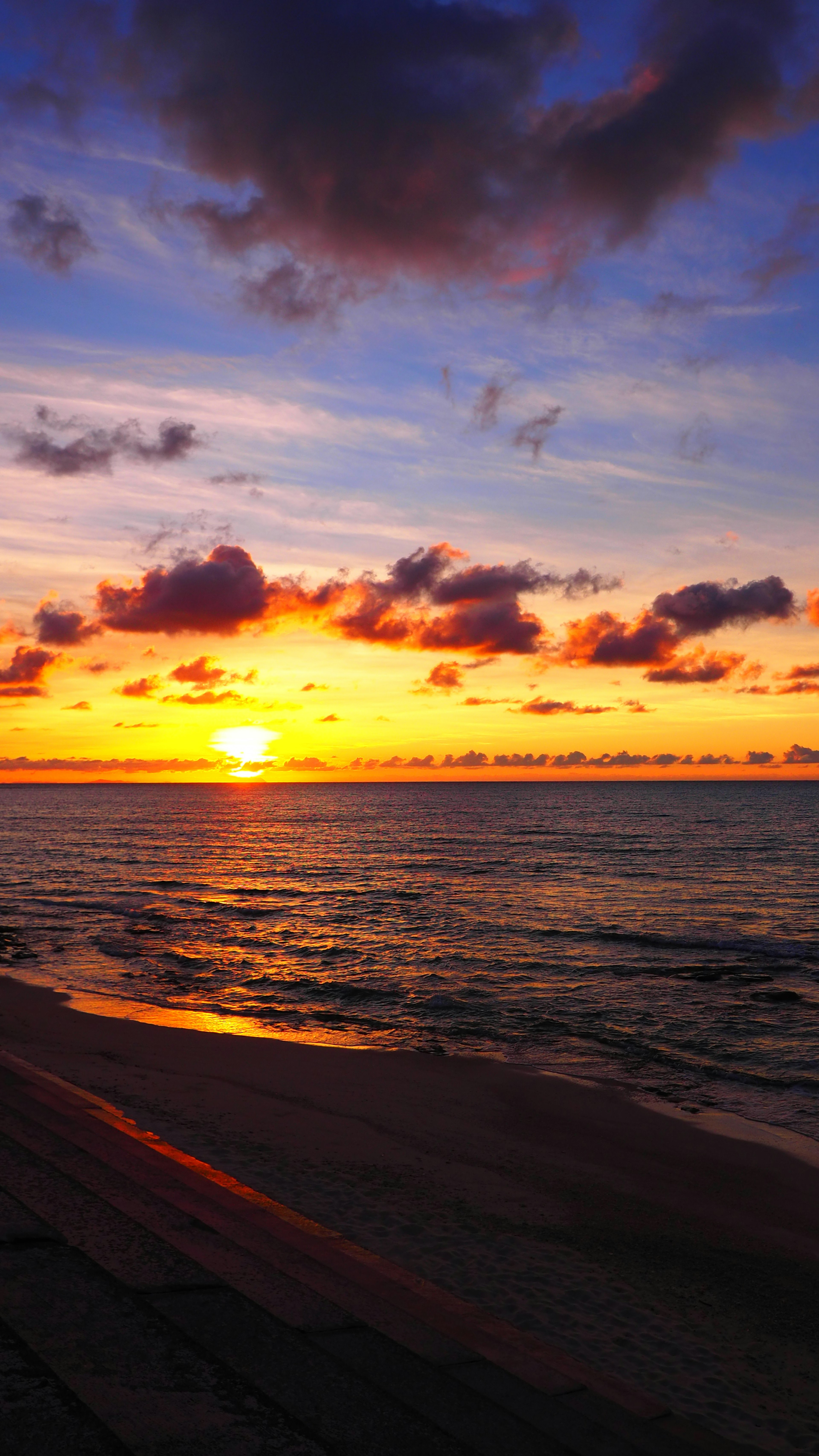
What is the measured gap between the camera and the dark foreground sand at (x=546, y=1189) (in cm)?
605

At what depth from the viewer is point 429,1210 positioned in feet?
27.3

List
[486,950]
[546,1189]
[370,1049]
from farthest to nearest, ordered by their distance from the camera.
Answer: [486,950]
[370,1049]
[546,1189]

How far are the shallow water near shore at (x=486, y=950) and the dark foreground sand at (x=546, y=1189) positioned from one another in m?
2.01

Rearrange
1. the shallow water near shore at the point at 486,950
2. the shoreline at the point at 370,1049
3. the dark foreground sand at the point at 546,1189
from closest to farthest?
the dark foreground sand at the point at 546,1189 < the shoreline at the point at 370,1049 < the shallow water near shore at the point at 486,950

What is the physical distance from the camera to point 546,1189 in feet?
30.3

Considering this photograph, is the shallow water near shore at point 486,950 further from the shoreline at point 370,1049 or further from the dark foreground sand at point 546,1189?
the dark foreground sand at point 546,1189

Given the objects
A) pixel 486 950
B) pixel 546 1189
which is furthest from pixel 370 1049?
pixel 486 950

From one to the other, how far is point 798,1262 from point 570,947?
63.1 ft

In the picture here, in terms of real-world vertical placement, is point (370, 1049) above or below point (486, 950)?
above

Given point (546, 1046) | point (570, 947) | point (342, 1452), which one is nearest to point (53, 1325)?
point (342, 1452)

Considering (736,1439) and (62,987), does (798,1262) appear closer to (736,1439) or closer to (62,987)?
(736,1439)

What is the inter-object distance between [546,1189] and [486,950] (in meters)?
17.7

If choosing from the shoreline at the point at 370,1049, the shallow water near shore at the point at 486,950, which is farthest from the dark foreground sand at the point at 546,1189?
the shallow water near shore at the point at 486,950

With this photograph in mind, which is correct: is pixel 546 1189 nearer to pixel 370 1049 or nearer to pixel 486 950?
pixel 370 1049
